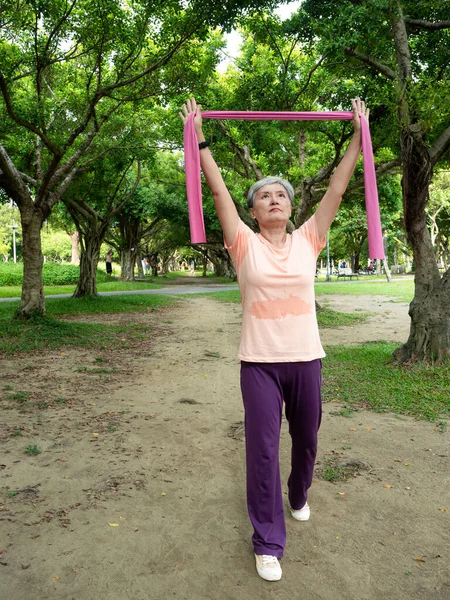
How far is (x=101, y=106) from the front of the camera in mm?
16125

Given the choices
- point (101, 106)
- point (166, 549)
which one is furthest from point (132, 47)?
point (166, 549)

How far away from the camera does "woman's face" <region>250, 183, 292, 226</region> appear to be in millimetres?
2943

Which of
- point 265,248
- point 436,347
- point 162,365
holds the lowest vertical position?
point 162,365

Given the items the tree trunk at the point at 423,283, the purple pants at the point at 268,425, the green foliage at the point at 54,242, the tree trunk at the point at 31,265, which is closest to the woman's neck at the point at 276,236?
the purple pants at the point at 268,425

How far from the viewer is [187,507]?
3.50m

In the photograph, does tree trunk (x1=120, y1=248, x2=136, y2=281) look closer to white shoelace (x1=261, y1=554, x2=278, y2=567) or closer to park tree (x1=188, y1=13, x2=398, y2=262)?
park tree (x1=188, y1=13, x2=398, y2=262)

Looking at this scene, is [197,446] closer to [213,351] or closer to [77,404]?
[77,404]

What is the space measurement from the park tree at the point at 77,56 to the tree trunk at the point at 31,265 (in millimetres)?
22

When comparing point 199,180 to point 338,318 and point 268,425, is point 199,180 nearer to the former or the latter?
point 268,425

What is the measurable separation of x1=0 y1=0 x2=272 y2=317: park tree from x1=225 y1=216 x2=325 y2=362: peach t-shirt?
6573mm

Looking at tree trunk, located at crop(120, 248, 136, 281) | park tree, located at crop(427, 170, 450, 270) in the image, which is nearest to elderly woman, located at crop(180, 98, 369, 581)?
park tree, located at crop(427, 170, 450, 270)

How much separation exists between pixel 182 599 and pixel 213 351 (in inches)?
293

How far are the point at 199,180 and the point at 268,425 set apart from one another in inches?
58.1

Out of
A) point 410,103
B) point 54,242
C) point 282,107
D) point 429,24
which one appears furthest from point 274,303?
point 54,242
